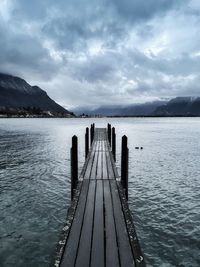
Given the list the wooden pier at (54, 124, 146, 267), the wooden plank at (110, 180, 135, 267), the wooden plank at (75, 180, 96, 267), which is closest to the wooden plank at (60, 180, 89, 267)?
the wooden pier at (54, 124, 146, 267)

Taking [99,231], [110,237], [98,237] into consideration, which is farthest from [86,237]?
[110,237]

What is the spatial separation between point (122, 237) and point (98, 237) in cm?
67

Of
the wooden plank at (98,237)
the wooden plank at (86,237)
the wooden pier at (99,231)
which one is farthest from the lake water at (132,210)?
the wooden plank at (98,237)

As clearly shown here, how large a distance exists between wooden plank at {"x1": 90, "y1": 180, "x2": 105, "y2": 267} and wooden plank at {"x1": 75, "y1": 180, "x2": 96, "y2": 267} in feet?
0.39

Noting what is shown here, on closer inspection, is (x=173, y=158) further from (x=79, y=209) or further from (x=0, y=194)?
(x=79, y=209)

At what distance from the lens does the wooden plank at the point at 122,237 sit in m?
5.96

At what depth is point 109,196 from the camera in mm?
10586

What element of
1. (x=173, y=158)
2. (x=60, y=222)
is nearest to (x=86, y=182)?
(x=60, y=222)

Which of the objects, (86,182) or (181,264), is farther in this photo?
(86,182)

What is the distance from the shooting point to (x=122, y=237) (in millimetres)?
7094

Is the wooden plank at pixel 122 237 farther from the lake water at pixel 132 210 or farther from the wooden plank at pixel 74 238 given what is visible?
the lake water at pixel 132 210

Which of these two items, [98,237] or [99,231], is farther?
[99,231]

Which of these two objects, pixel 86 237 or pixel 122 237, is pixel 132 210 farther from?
pixel 86 237

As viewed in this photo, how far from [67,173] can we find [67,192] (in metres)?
5.20
